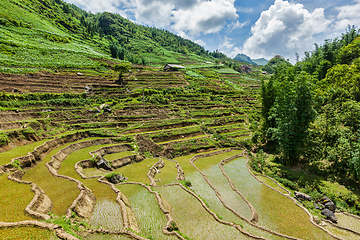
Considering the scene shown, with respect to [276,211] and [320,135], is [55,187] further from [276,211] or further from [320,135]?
[320,135]

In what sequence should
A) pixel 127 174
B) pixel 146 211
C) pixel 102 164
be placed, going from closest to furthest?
pixel 146 211 → pixel 127 174 → pixel 102 164

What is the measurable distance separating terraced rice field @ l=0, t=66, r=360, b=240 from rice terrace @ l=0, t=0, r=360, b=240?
0.13m

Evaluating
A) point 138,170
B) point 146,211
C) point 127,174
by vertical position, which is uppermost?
point 146,211

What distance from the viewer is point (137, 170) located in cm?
2539

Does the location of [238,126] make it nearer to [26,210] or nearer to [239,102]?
[239,102]

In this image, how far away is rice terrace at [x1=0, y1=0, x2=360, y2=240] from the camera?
13656mm

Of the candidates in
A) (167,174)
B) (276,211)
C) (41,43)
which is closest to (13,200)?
(167,174)

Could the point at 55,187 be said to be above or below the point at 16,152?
below

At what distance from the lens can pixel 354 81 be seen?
29109mm

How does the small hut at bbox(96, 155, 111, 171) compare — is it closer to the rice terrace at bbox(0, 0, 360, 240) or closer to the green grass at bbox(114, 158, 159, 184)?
the rice terrace at bbox(0, 0, 360, 240)

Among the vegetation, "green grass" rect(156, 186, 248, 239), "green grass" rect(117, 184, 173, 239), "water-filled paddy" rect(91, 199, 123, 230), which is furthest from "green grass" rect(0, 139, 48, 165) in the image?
the vegetation

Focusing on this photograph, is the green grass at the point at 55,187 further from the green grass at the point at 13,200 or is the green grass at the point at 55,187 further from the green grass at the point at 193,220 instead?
the green grass at the point at 193,220

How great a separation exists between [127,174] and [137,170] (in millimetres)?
1811

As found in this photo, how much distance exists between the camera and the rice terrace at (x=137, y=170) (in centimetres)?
1366
